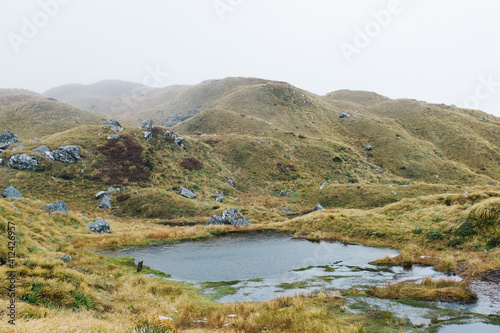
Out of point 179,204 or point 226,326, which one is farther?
point 179,204

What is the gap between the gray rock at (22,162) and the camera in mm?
52094

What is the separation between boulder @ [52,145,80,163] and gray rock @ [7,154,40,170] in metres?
3.61

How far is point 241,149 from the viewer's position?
8262cm

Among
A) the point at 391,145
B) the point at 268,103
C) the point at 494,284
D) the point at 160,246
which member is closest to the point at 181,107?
the point at 268,103

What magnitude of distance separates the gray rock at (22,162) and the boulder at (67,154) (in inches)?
142

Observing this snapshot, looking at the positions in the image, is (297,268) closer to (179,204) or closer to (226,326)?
(226,326)

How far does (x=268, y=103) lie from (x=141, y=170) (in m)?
78.0

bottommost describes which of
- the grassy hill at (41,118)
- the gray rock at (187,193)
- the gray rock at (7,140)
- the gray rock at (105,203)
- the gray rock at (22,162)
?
the gray rock at (105,203)

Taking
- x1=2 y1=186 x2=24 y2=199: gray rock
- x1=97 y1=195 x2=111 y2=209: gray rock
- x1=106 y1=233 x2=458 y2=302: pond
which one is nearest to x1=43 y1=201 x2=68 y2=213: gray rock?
x1=2 y1=186 x2=24 y2=199: gray rock

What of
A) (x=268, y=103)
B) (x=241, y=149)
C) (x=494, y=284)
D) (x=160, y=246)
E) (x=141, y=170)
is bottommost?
(x=160, y=246)

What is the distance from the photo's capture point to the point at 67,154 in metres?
56.9

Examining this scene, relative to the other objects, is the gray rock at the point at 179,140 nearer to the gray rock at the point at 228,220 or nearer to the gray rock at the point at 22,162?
the gray rock at the point at 22,162

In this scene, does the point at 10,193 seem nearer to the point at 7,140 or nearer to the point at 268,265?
the point at 268,265

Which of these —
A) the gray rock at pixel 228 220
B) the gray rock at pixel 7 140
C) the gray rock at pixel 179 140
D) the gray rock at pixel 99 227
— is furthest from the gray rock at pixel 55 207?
the gray rock at pixel 7 140
